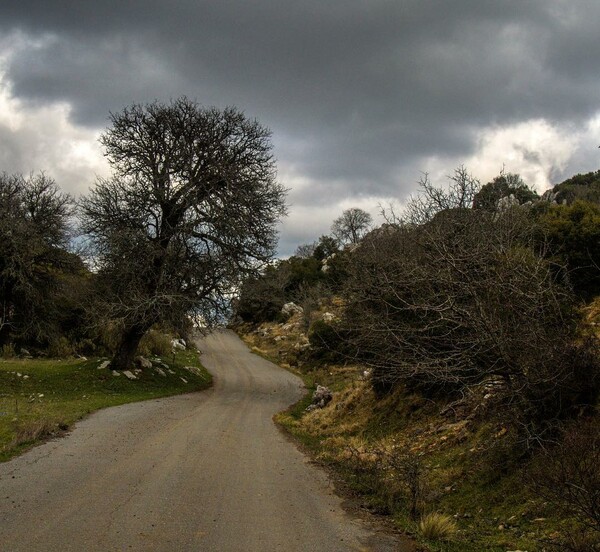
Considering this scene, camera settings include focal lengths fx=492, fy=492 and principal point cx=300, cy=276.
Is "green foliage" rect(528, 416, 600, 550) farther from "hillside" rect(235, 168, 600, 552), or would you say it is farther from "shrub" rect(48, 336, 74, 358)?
"shrub" rect(48, 336, 74, 358)

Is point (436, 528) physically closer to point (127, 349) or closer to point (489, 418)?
point (489, 418)

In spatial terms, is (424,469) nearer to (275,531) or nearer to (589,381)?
(589,381)

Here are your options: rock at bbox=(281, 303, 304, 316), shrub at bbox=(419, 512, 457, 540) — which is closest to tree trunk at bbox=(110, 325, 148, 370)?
shrub at bbox=(419, 512, 457, 540)

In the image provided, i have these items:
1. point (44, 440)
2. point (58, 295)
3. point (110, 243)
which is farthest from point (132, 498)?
point (58, 295)

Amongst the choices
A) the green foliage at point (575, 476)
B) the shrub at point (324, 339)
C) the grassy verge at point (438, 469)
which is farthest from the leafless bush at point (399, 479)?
the shrub at point (324, 339)

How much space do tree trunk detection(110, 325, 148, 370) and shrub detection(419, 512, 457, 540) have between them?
57.4ft

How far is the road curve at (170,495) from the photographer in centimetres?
551

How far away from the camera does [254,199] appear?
22094 mm

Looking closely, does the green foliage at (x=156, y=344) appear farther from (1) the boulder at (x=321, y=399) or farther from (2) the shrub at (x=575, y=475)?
(2) the shrub at (x=575, y=475)

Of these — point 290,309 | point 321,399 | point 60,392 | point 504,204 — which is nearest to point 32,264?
point 60,392

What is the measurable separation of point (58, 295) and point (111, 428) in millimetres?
19459

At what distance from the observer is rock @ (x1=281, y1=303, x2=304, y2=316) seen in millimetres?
54375

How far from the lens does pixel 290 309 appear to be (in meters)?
55.4

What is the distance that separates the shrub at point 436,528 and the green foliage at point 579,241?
975cm
